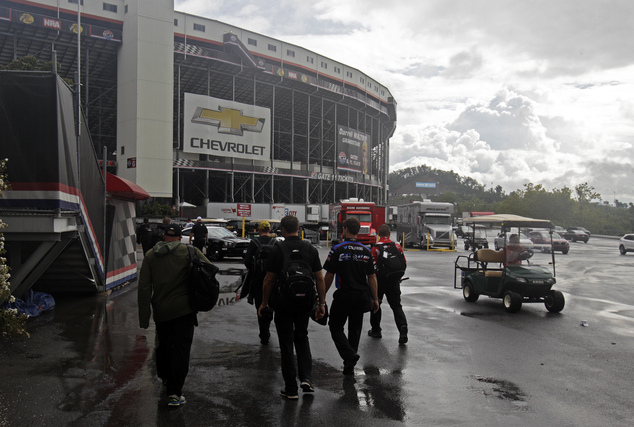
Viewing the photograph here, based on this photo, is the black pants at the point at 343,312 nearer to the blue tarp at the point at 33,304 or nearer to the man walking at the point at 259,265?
the man walking at the point at 259,265

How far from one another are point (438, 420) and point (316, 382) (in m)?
1.49

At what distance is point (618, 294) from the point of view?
13.3 m

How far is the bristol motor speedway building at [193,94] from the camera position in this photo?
44.6 meters

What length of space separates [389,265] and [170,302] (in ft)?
12.8

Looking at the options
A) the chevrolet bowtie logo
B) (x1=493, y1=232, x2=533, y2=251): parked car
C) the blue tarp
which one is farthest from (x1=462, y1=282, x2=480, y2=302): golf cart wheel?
the chevrolet bowtie logo

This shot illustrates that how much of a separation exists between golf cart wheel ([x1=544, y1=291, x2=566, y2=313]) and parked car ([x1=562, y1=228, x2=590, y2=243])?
41.0 meters

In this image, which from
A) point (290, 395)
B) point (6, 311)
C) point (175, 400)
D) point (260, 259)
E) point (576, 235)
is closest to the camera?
point (175, 400)

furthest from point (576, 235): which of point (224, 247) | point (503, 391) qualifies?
point (503, 391)

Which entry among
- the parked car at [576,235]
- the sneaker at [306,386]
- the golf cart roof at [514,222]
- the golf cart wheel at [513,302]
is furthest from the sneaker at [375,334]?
the parked car at [576,235]

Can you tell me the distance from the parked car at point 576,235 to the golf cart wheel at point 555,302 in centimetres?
4104

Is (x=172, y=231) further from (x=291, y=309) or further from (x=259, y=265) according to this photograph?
(x=259, y=265)

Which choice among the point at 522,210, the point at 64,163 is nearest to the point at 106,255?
the point at 64,163

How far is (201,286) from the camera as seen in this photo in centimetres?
466

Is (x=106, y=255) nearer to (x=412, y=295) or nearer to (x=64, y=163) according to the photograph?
(x=64, y=163)
